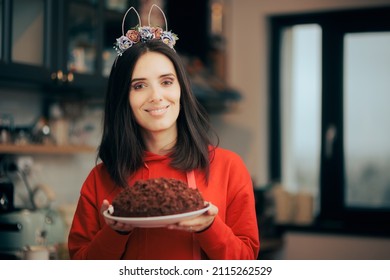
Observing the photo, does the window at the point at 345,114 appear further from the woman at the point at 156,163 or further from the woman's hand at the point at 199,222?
the woman's hand at the point at 199,222

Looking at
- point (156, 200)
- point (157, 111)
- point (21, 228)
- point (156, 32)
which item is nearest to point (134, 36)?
point (156, 32)

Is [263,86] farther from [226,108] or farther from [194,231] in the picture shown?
[194,231]

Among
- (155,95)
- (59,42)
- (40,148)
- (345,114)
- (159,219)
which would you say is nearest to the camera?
(159,219)

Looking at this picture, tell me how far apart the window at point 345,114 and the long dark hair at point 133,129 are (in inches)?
89.4

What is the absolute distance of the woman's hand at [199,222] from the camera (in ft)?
3.25

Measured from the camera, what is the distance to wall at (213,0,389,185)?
11.2 feet

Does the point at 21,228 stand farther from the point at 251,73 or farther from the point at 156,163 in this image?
the point at 251,73

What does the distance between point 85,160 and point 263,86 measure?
3.83 feet

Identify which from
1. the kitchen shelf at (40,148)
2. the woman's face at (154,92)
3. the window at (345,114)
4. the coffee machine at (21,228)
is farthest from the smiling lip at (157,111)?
the window at (345,114)

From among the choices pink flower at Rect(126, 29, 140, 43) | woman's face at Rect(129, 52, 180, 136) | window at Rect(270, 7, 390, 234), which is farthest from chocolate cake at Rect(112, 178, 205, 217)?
window at Rect(270, 7, 390, 234)

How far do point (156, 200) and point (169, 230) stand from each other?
0.10 meters

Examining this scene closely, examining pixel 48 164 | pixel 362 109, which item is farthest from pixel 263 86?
pixel 48 164

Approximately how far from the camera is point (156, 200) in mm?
1022
